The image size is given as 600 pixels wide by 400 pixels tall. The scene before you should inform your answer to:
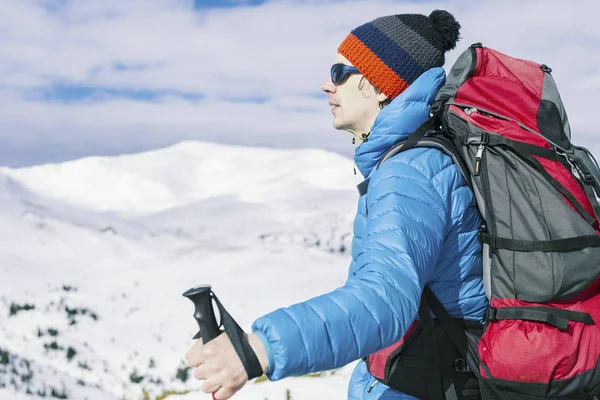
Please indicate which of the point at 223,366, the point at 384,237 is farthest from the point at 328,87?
the point at 223,366

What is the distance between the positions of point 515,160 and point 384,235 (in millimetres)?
608

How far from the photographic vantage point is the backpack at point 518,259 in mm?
2002

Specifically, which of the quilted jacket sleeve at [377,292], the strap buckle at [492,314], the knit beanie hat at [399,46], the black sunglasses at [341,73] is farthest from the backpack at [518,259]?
the black sunglasses at [341,73]

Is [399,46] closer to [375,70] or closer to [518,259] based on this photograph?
[375,70]

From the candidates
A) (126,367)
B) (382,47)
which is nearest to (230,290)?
(126,367)

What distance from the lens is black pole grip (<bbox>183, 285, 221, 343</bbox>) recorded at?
1.54 metres

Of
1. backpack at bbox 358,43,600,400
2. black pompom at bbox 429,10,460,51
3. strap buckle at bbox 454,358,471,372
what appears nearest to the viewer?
backpack at bbox 358,43,600,400

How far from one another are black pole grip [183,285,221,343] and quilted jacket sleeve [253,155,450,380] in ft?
0.34

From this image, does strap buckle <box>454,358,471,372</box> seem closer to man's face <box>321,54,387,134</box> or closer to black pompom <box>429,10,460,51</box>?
man's face <box>321,54,387,134</box>

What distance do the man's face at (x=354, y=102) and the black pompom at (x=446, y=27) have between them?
45 centimetres

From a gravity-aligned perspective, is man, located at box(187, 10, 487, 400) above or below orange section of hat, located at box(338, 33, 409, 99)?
below

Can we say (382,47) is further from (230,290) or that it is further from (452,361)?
(230,290)

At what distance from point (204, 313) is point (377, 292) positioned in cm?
45

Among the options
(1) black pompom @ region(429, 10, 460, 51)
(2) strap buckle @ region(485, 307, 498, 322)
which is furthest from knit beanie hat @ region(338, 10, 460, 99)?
(2) strap buckle @ region(485, 307, 498, 322)
